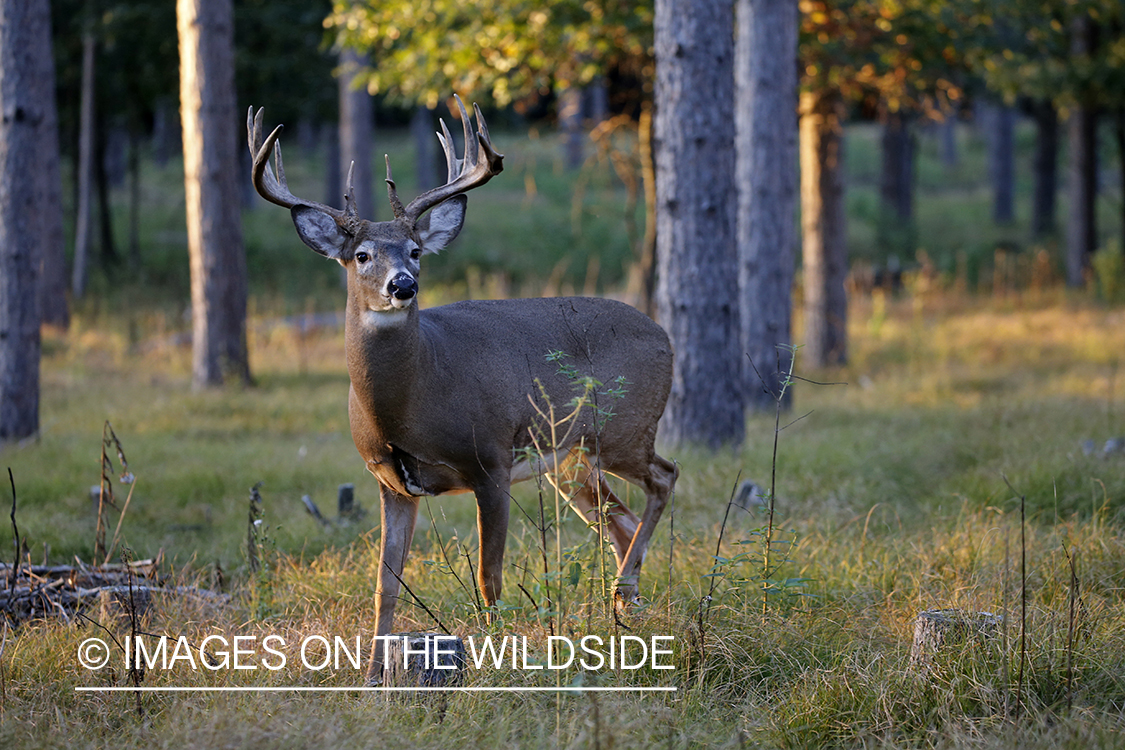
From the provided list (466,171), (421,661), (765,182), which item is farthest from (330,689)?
(765,182)

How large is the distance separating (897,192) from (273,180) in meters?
21.0

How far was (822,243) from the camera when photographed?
12.5 metres

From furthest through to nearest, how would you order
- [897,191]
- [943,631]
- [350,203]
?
[897,191] → [350,203] → [943,631]

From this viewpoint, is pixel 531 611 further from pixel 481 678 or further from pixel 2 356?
pixel 2 356

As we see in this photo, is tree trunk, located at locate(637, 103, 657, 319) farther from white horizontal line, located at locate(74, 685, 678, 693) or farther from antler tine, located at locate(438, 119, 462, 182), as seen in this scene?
white horizontal line, located at locate(74, 685, 678, 693)

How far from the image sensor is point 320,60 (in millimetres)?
20484

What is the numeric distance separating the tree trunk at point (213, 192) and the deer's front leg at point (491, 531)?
7.20m

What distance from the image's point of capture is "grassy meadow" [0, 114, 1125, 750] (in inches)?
141

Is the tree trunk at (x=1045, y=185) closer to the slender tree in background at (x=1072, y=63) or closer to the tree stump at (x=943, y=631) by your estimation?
the slender tree in background at (x=1072, y=63)

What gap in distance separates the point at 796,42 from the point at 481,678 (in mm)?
7581

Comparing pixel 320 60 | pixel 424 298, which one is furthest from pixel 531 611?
pixel 320 60

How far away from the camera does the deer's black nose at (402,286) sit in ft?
12.9

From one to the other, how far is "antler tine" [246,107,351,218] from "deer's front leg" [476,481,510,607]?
1.19 meters

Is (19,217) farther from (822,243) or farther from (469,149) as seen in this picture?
(822,243)
